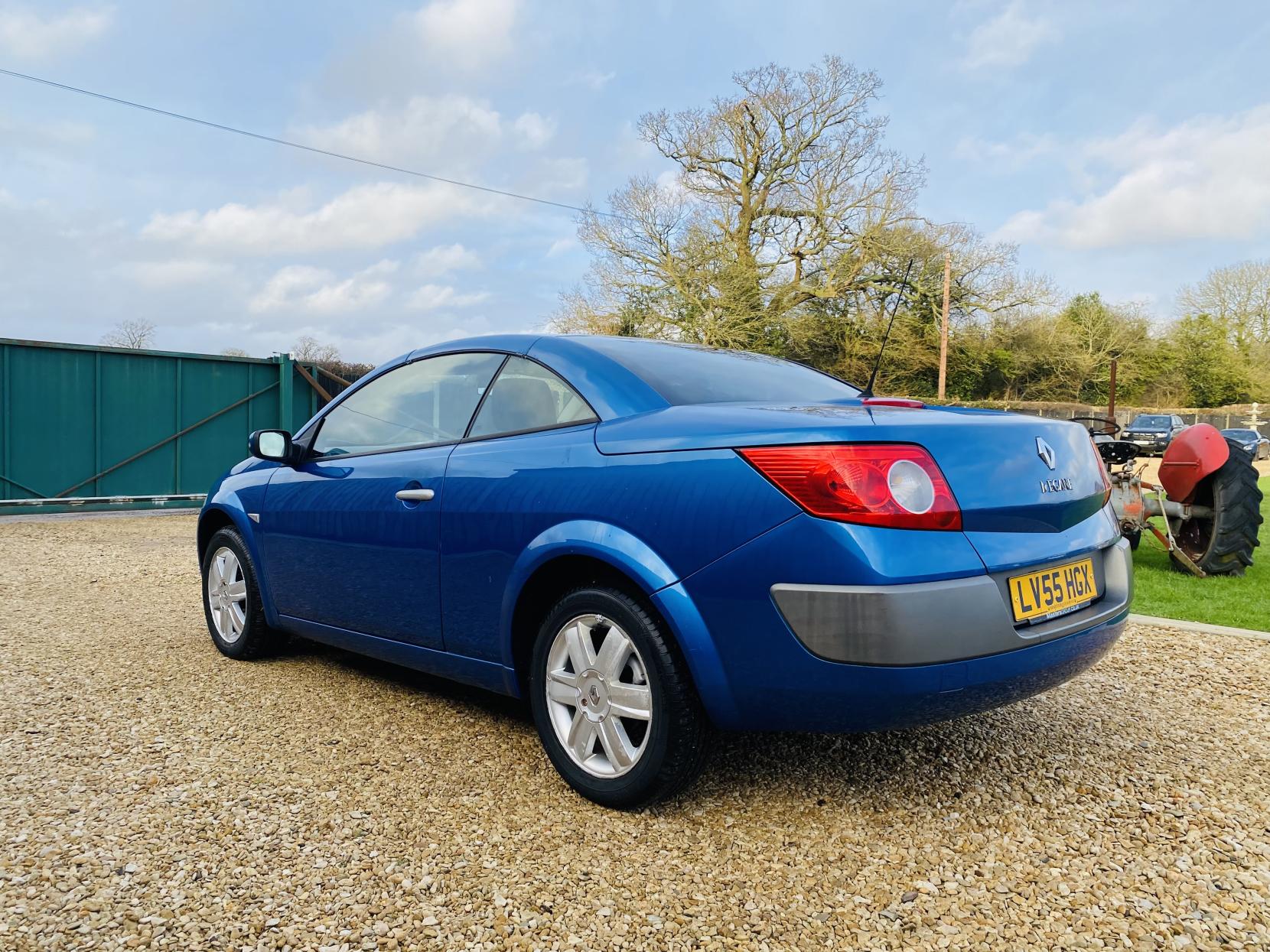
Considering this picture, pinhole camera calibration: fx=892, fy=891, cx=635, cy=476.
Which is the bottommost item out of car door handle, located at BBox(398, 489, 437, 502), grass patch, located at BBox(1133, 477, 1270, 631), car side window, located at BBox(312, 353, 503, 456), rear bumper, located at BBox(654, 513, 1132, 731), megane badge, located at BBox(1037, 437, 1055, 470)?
grass patch, located at BBox(1133, 477, 1270, 631)

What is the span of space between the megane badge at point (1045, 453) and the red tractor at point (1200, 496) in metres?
4.36

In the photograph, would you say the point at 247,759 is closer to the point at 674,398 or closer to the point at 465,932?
the point at 465,932

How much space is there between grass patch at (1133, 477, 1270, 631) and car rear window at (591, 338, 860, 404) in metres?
2.87

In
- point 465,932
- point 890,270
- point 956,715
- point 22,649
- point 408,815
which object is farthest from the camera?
point 890,270

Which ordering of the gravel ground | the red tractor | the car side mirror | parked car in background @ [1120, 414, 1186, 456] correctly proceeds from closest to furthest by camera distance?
the gravel ground → the car side mirror → the red tractor → parked car in background @ [1120, 414, 1186, 456]

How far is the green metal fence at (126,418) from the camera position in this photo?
38.2ft

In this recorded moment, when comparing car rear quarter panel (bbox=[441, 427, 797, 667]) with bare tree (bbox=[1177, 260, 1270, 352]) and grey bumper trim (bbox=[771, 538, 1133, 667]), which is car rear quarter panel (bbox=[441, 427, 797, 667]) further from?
bare tree (bbox=[1177, 260, 1270, 352])

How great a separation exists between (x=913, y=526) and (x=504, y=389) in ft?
5.04

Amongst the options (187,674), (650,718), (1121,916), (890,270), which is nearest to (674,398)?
(650,718)

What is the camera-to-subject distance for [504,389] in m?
3.10

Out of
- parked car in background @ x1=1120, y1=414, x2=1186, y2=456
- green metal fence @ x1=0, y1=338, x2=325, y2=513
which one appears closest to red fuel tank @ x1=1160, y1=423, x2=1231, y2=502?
green metal fence @ x1=0, y1=338, x2=325, y2=513

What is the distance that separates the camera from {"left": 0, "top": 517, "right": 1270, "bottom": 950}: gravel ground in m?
2.00

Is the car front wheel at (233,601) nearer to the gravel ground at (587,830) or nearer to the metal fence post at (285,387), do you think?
the gravel ground at (587,830)

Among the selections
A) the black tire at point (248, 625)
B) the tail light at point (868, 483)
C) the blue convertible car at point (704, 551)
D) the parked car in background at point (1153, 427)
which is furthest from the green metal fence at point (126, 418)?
the parked car in background at point (1153, 427)
